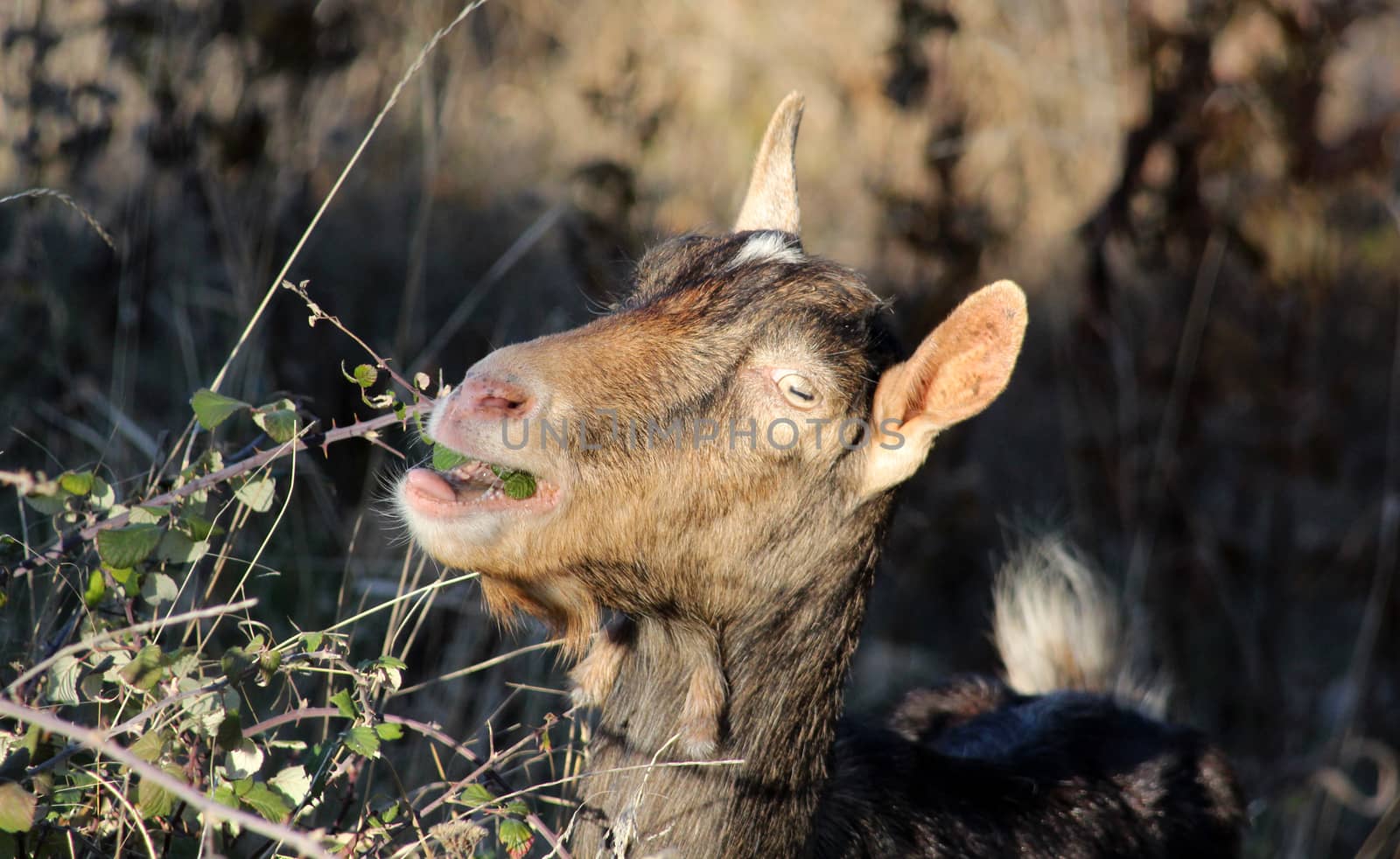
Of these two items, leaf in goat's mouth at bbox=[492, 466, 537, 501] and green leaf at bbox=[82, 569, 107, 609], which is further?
leaf in goat's mouth at bbox=[492, 466, 537, 501]

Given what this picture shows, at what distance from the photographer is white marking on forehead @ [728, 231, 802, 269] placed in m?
2.87

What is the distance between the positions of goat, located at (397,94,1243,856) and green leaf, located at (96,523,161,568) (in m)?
0.44

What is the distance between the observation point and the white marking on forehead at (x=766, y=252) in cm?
287

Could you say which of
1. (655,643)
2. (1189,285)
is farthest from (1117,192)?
(655,643)

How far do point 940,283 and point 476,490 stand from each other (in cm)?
355

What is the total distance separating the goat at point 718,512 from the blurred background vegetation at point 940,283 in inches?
36.2

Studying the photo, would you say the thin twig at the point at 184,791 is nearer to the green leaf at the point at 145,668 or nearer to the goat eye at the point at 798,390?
the green leaf at the point at 145,668

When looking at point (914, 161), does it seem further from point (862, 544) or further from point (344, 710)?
point (344, 710)

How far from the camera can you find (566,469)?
2.47m

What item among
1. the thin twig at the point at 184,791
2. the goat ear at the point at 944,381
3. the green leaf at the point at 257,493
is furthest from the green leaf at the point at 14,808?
the goat ear at the point at 944,381

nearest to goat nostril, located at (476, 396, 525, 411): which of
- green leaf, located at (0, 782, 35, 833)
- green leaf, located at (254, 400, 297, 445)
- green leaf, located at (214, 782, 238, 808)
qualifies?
green leaf, located at (254, 400, 297, 445)

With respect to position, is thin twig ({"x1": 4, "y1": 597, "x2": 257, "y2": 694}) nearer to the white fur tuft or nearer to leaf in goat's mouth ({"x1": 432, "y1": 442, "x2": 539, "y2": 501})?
leaf in goat's mouth ({"x1": 432, "y1": 442, "x2": 539, "y2": 501})

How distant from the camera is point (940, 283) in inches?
225

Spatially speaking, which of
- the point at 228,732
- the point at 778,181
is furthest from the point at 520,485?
the point at 778,181
